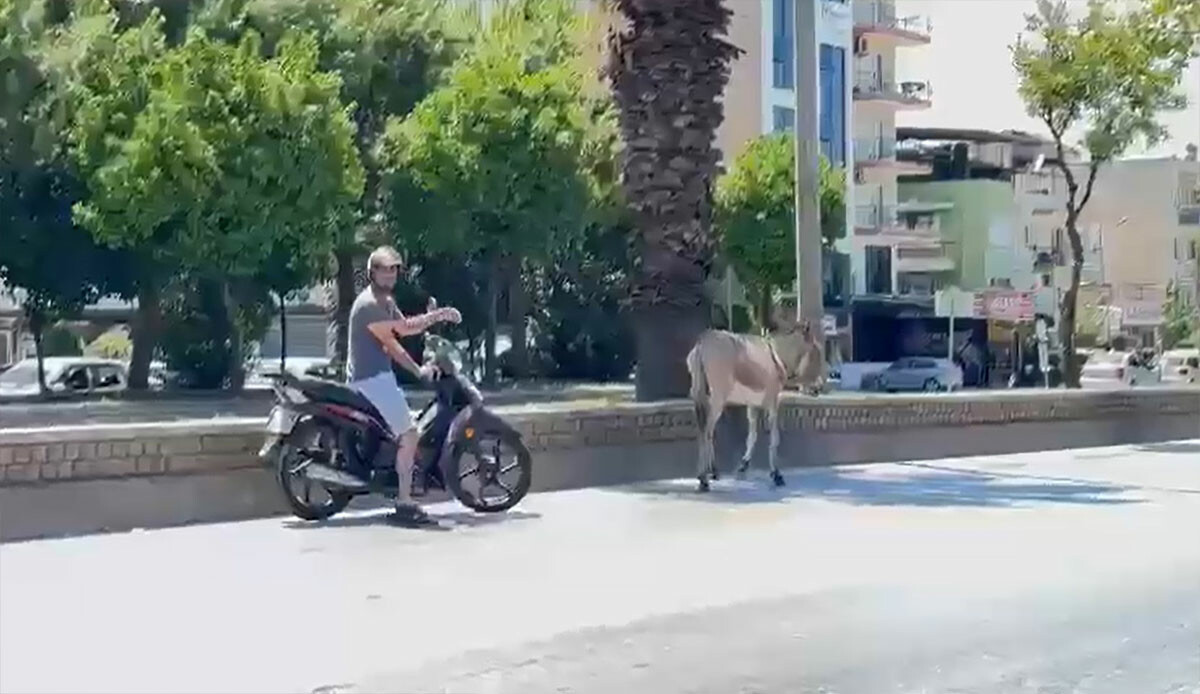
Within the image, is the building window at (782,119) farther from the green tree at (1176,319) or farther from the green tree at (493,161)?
the green tree at (1176,319)

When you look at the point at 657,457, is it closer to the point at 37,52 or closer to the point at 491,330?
the point at 37,52

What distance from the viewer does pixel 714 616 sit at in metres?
10.3

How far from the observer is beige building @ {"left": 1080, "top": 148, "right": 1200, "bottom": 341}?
3903 inches

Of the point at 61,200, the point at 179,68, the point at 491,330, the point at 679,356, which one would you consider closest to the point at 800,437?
the point at 679,356

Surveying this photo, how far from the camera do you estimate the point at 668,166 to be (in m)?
19.4

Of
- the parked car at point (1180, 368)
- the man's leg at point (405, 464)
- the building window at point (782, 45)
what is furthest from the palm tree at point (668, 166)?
the building window at point (782, 45)

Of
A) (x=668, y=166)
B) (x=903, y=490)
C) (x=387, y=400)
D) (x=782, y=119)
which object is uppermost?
(x=782, y=119)

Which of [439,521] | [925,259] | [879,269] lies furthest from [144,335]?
[925,259]

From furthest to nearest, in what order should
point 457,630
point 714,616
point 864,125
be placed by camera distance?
point 864,125 < point 714,616 < point 457,630

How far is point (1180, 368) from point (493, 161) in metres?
32.6

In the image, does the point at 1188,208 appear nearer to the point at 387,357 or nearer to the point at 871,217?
the point at 871,217

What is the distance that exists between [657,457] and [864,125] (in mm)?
54792

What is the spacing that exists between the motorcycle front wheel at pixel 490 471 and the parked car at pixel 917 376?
1715 inches

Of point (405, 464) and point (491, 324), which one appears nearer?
point (405, 464)
